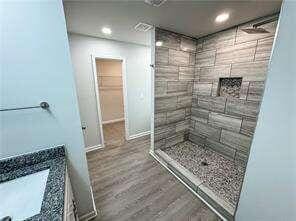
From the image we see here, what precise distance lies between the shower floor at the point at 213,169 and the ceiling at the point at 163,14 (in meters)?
2.35

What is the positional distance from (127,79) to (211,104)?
1.98 meters

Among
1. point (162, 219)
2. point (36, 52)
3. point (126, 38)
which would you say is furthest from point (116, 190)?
point (126, 38)

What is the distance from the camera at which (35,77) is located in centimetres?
102

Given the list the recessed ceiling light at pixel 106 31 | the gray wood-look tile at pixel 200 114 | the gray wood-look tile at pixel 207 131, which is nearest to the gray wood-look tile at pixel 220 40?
the gray wood-look tile at pixel 200 114

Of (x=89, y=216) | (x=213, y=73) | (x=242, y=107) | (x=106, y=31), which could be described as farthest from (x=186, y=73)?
(x=89, y=216)

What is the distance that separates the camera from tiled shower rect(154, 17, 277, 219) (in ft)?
6.45

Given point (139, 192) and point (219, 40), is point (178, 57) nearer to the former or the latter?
point (219, 40)

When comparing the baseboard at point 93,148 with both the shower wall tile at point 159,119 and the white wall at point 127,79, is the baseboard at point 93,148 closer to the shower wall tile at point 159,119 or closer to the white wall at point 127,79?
the white wall at point 127,79

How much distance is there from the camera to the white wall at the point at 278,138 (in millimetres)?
838

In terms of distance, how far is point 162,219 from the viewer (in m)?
1.56

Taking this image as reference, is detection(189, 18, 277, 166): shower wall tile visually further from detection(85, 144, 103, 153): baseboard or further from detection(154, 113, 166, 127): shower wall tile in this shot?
detection(85, 144, 103, 153): baseboard

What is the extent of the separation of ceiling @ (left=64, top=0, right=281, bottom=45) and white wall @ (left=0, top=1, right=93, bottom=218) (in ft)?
2.50

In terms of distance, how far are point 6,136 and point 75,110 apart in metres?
0.49

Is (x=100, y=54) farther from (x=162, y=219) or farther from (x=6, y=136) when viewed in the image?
(x=162, y=219)
